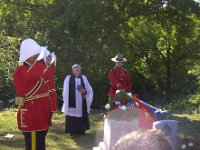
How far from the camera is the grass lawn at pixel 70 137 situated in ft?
28.9

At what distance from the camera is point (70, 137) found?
9.63 metres

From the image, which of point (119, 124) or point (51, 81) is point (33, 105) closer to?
point (119, 124)

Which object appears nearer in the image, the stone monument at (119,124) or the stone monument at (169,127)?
the stone monument at (169,127)

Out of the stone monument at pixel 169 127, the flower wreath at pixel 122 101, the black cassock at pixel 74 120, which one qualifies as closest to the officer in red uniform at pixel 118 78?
the black cassock at pixel 74 120

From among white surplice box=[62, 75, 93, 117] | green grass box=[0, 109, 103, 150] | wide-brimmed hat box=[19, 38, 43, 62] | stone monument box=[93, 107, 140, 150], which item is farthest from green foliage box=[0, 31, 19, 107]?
wide-brimmed hat box=[19, 38, 43, 62]

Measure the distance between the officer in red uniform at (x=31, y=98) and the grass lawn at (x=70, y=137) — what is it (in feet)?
7.21

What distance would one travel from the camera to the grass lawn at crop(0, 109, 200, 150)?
8.81 m

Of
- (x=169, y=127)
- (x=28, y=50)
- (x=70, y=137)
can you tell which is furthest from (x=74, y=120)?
(x=28, y=50)

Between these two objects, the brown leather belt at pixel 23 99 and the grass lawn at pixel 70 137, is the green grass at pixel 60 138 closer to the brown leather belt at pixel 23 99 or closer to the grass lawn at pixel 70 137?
the grass lawn at pixel 70 137

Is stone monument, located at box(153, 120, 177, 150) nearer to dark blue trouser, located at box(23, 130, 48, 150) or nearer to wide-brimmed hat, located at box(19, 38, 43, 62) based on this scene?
dark blue trouser, located at box(23, 130, 48, 150)

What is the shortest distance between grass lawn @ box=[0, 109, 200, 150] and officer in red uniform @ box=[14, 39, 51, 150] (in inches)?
86.6

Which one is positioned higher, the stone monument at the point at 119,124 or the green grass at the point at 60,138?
the stone monument at the point at 119,124

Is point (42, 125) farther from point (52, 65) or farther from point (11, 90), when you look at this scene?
point (11, 90)

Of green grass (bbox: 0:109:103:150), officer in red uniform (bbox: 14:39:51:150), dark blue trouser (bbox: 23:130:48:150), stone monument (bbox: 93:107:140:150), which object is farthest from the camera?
green grass (bbox: 0:109:103:150)
